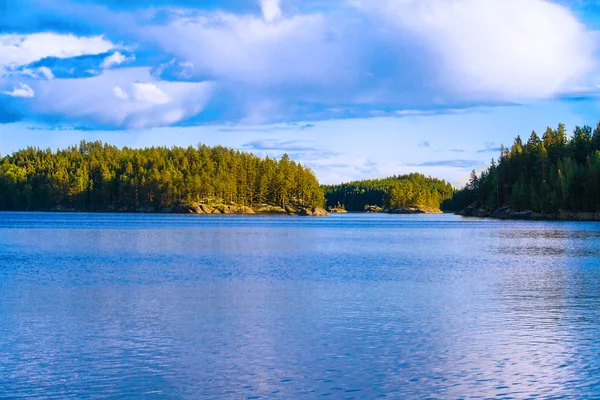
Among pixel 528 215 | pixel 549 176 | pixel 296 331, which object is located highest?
pixel 549 176

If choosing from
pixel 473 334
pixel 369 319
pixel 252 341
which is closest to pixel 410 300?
pixel 369 319

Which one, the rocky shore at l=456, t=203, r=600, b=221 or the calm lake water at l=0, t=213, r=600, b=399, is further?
the rocky shore at l=456, t=203, r=600, b=221

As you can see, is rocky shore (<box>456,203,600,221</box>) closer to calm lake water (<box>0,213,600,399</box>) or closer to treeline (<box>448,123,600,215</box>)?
treeline (<box>448,123,600,215</box>)

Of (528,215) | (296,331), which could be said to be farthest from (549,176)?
(296,331)

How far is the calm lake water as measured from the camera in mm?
16844

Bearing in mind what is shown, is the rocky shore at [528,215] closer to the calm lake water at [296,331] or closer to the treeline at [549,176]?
the treeline at [549,176]

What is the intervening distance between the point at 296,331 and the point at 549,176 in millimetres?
142089

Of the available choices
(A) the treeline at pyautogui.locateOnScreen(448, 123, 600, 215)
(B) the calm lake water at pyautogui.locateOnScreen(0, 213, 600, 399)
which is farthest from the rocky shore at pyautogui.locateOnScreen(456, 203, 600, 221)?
(B) the calm lake water at pyautogui.locateOnScreen(0, 213, 600, 399)

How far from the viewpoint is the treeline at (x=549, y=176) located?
14088 cm

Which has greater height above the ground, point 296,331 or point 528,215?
point 528,215

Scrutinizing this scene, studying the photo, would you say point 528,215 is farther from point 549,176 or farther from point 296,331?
point 296,331

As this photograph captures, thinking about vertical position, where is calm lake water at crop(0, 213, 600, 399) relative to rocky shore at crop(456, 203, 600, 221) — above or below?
below

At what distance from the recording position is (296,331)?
914 inches

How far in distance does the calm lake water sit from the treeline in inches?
4002
